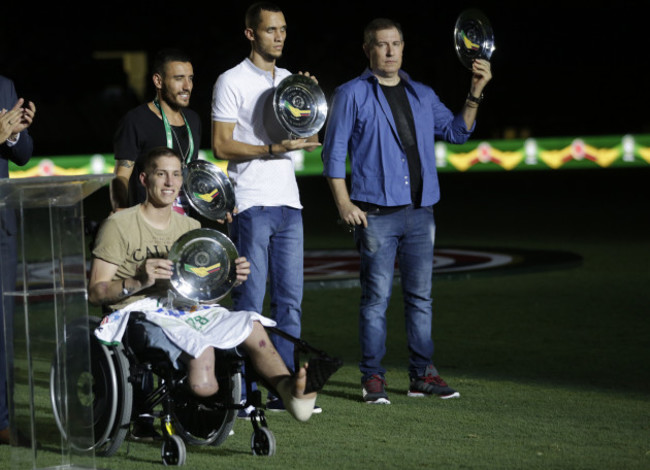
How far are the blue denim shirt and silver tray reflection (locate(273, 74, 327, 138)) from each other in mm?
164

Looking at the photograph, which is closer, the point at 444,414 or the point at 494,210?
the point at 444,414

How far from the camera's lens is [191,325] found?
489 cm

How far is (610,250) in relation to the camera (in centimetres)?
1284

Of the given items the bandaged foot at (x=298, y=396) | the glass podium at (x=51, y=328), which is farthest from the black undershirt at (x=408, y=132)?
the glass podium at (x=51, y=328)

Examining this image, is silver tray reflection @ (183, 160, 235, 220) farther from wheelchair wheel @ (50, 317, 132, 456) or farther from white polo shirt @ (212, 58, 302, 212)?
wheelchair wheel @ (50, 317, 132, 456)

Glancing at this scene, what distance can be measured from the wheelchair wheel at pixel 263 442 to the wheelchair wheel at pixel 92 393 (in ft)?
1.73

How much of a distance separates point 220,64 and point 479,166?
37.7ft

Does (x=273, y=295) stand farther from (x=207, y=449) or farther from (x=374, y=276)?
(x=207, y=449)

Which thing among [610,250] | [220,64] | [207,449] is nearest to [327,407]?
[207,449]

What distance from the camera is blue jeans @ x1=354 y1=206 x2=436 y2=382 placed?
20.1ft

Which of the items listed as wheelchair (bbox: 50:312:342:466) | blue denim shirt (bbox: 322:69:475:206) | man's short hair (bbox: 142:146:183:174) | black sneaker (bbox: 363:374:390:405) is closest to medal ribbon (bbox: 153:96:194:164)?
man's short hair (bbox: 142:146:183:174)

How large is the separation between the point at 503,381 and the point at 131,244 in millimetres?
2393

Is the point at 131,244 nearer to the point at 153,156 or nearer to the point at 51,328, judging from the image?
the point at 153,156

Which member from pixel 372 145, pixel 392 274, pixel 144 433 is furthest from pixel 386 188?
pixel 144 433
